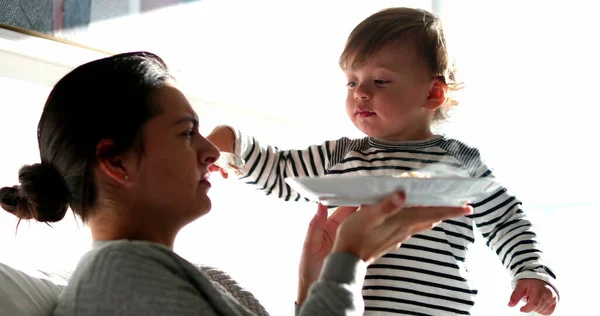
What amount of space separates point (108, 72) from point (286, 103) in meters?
1.22

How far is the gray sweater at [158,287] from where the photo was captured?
0.98m

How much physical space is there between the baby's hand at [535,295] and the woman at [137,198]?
1.29 feet

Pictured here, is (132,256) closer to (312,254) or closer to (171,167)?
(171,167)

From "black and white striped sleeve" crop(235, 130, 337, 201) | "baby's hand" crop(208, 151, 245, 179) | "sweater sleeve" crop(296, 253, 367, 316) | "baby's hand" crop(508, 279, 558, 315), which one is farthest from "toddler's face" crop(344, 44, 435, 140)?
"sweater sleeve" crop(296, 253, 367, 316)

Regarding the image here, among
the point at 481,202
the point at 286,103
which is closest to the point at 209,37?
the point at 286,103

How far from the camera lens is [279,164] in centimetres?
158

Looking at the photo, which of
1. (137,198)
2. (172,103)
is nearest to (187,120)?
(172,103)

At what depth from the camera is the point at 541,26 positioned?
2.65 metres

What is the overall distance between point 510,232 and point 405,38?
457mm

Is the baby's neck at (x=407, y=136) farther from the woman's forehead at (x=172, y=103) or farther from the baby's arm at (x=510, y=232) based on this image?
the woman's forehead at (x=172, y=103)

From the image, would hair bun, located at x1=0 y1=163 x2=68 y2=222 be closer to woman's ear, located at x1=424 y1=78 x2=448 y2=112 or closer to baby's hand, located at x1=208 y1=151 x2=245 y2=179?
baby's hand, located at x1=208 y1=151 x2=245 y2=179

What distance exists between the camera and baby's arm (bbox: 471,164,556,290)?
145 centimetres

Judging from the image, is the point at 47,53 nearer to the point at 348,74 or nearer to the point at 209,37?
the point at 209,37

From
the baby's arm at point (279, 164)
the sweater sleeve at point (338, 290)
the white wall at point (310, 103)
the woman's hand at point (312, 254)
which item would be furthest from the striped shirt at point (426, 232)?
the sweater sleeve at point (338, 290)
